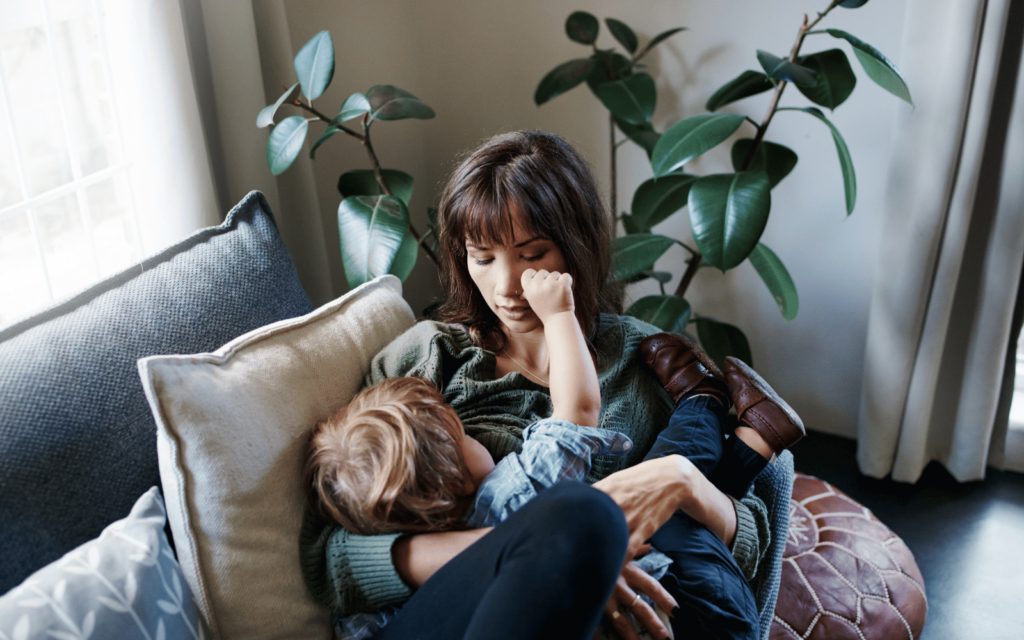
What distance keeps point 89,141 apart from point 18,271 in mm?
281

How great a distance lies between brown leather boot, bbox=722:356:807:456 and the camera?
1.11m

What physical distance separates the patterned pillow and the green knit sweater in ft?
0.53

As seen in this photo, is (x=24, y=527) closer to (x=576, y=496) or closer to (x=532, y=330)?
(x=576, y=496)

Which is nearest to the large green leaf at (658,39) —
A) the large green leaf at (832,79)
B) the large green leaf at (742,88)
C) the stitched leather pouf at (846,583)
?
the large green leaf at (742,88)

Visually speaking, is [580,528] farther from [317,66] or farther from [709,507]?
[317,66]

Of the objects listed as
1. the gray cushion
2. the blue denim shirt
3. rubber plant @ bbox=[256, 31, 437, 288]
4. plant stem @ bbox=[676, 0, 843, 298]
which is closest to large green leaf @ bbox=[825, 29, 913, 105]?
plant stem @ bbox=[676, 0, 843, 298]

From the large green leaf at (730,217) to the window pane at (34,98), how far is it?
117 centimetres

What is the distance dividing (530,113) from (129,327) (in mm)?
1545

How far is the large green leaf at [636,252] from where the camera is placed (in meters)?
1.64

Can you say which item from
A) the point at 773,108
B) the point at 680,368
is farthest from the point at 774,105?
the point at 680,368

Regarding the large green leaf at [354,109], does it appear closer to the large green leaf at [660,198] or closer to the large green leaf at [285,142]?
the large green leaf at [285,142]

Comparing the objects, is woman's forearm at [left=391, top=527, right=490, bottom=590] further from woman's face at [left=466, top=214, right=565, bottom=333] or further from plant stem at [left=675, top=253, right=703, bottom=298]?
plant stem at [left=675, top=253, right=703, bottom=298]

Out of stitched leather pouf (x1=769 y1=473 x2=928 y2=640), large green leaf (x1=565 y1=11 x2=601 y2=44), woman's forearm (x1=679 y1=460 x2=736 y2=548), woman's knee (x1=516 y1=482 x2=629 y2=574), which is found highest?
large green leaf (x1=565 y1=11 x2=601 y2=44)

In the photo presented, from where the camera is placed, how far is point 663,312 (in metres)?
1.70
